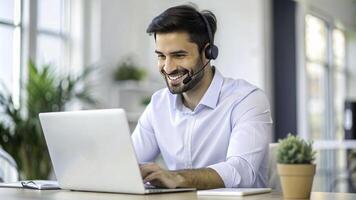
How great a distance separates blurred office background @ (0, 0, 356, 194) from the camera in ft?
15.9

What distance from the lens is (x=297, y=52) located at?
23.8ft

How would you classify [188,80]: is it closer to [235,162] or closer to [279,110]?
[235,162]

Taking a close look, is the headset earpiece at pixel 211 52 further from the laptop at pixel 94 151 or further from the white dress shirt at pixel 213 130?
the laptop at pixel 94 151

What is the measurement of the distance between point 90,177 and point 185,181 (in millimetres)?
269

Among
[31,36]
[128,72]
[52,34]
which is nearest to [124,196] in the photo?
[31,36]

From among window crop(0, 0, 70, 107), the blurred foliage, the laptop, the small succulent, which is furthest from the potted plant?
the blurred foliage

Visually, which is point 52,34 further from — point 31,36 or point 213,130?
point 213,130

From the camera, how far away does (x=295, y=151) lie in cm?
142

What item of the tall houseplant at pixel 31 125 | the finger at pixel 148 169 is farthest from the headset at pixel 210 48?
the tall houseplant at pixel 31 125

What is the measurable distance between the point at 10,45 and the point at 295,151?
368 cm

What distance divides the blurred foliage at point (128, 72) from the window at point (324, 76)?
2791 mm

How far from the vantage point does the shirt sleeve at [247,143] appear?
1.86m

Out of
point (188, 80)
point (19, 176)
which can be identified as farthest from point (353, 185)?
point (188, 80)

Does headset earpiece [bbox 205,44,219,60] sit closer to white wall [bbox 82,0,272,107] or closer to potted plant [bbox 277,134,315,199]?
potted plant [bbox 277,134,315,199]
